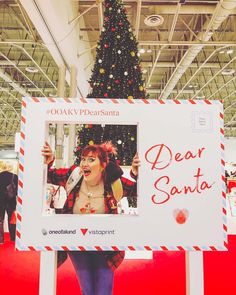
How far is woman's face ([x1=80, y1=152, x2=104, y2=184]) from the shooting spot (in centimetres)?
193

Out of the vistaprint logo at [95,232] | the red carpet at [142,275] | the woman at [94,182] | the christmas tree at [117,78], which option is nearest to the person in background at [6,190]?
the red carpet at [142,275]

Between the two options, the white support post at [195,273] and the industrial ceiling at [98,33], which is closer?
the white support post at [195,273]

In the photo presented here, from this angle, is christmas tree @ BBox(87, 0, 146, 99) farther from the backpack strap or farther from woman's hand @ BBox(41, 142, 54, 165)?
woman's hand @ BBox(41, 142, 54, 165)

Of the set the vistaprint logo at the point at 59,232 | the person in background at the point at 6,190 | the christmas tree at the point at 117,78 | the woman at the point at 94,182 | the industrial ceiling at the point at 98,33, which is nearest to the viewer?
the vistaprint logo at the point at 59,232

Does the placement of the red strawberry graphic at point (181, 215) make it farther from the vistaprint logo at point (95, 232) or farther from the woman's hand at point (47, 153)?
the woman's hand at point (47, 153)

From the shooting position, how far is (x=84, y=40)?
27.5 feet

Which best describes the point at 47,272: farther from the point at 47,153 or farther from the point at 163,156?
the point at 163,156

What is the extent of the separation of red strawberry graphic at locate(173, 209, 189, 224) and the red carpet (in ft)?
5.31

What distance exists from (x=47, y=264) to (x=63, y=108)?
0.91 m

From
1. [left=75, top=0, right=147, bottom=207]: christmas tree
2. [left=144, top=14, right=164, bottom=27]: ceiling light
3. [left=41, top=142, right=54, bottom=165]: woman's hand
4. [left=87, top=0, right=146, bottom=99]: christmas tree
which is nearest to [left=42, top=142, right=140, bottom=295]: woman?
[left=41, top=142, right=54, bottom=165]: woman's hand

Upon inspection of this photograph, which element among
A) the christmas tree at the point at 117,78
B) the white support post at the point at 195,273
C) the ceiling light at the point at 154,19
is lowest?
the white support post at the point at 195,273

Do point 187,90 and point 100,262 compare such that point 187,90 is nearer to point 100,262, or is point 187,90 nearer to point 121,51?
point 121,51

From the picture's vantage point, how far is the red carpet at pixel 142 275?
10.5ft

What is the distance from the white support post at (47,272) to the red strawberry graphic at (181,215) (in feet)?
2.43
